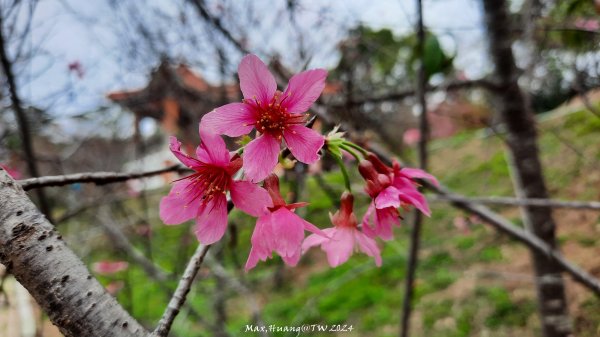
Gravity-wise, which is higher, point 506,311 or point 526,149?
point 526,149

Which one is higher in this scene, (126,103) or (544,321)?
(126,103)

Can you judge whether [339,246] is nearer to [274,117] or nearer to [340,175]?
[274,117]

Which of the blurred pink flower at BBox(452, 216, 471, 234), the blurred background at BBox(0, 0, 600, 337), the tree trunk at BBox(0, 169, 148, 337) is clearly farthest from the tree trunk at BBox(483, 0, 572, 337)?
the blurred pink flower at BBox(452, 216, 471, 234)

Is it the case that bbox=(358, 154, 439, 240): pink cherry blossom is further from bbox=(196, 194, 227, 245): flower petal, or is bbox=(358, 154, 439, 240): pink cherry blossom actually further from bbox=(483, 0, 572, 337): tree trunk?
bbox=(483, 0, 572, 337): tree trunk

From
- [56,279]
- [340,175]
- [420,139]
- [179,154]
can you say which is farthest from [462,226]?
[56,279]

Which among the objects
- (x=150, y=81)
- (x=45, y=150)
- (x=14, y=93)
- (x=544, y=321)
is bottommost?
(x=544, y=321)

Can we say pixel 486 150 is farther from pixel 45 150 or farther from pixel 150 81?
pixel 45 150

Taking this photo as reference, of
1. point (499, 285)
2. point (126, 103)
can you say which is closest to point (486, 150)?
point (499, 285)
